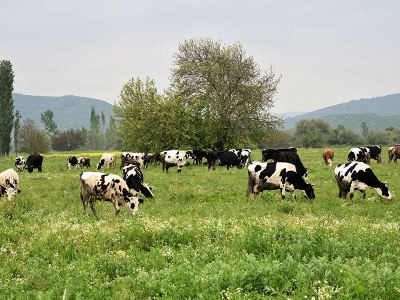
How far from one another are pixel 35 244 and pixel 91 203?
5892 millimetres

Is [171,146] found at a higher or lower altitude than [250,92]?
lower

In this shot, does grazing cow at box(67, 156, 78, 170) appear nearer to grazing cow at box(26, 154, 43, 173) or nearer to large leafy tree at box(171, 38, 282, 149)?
grazing cow at box(26, 154, 43, 173)

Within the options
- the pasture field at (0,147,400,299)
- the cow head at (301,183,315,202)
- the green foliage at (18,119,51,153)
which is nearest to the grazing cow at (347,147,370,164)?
the cow head at (301,183,315,202)

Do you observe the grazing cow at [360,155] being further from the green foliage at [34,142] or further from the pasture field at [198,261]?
the green foliage at [34,142]

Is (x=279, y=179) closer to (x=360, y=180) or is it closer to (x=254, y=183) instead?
(x=254, y=183)

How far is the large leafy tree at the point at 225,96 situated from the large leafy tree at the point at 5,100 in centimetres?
4894

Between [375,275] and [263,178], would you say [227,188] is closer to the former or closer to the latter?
[263,178]

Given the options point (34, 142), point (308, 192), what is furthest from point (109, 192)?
point (34, 142)

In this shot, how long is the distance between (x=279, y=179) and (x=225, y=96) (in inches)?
1012

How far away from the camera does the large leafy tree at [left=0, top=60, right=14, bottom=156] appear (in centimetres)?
7506

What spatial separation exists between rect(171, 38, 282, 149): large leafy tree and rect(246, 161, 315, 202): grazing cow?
78.1ft

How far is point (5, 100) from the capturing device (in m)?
74.8

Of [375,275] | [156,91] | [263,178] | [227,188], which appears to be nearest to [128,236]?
[375,275]

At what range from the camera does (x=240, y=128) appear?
1640 inches
